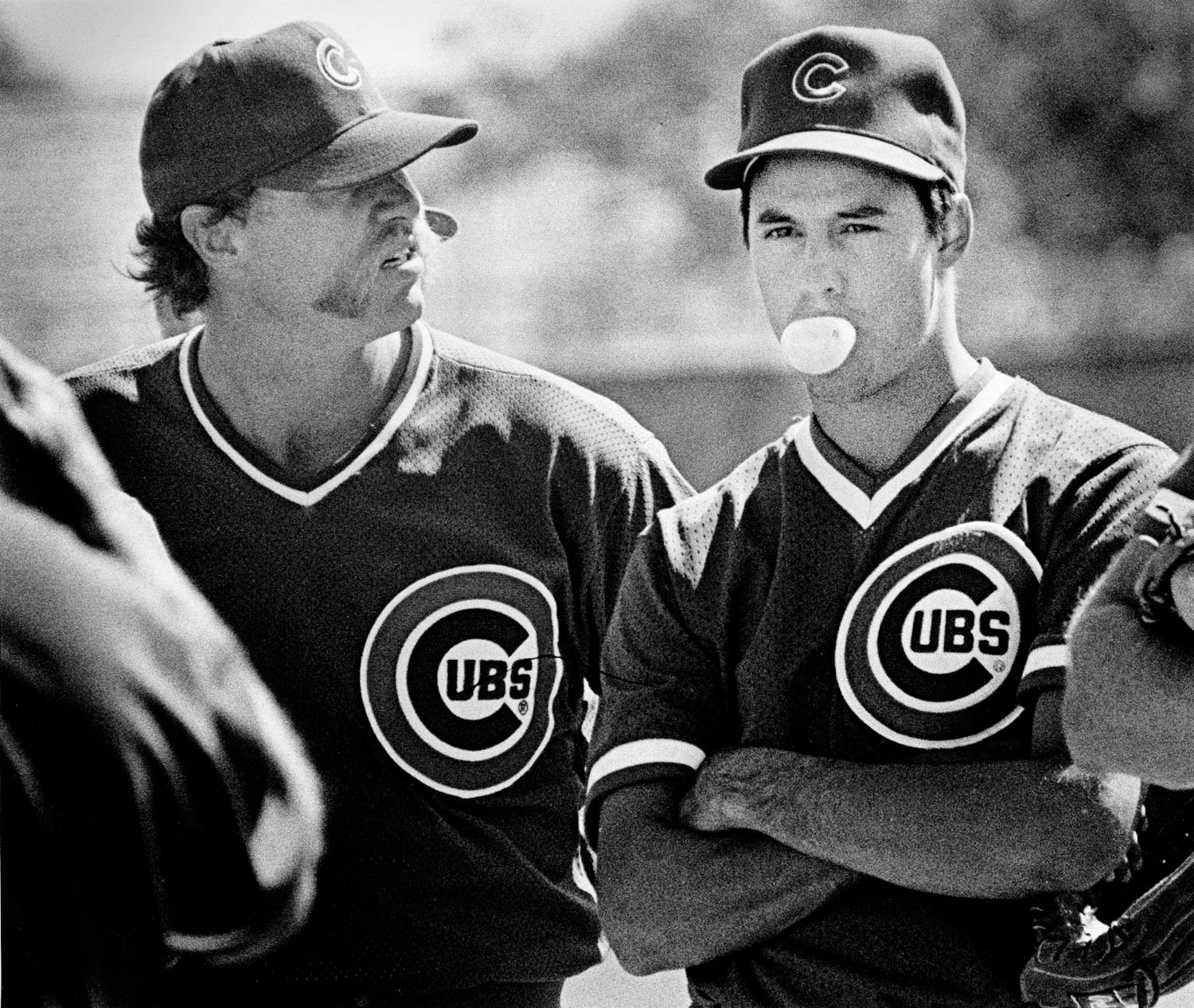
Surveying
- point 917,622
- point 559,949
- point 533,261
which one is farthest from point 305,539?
point 917,622

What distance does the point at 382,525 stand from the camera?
8.66ft

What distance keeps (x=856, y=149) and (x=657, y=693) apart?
646 mm

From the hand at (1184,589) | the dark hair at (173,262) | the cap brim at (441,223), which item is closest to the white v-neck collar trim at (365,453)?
the cap brim at (441,223)

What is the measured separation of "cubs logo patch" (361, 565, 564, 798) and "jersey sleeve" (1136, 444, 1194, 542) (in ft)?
3.33

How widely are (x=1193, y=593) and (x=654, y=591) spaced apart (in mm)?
679

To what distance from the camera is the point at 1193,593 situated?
173 cm

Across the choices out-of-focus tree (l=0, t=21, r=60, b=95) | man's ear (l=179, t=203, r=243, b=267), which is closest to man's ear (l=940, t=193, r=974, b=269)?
man's ear (l=179, t=203, r=243, b=267)

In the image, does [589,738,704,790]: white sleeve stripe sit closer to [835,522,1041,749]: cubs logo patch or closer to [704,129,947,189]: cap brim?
[835,522,1041,749]: cubs logo patch

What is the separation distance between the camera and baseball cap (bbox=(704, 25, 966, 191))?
2148 mm

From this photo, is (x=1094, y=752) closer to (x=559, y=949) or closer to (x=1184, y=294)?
(x=1184, y=294)

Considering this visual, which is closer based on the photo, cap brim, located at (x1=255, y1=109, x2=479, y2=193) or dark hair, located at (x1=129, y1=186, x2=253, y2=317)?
cap brim, located at (x1=255, y1=109, x2=479, y2=193)

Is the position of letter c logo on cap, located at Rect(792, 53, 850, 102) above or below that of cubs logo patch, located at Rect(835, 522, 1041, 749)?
above

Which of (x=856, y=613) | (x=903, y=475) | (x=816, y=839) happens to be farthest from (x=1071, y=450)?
(x=816, y=839)

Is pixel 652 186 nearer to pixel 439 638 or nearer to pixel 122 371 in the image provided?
pixel 439 638
